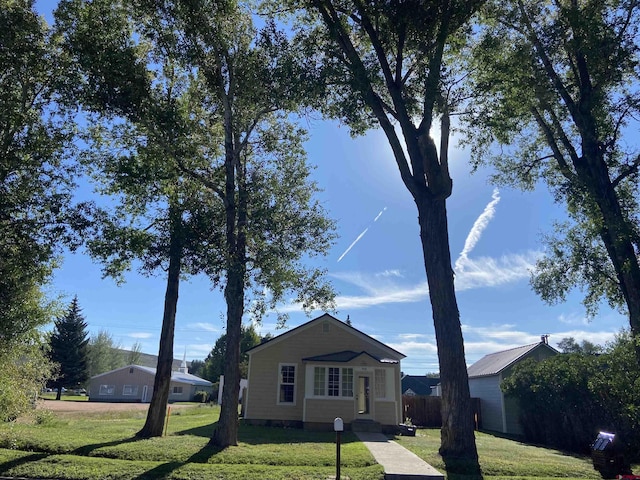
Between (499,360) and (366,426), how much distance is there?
1299 cm

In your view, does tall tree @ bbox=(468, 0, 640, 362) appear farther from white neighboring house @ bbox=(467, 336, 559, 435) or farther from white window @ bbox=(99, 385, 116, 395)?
white window @ bbox=(99, 385, 116, 395)

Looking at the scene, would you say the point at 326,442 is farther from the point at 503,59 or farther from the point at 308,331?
the point at 503,59

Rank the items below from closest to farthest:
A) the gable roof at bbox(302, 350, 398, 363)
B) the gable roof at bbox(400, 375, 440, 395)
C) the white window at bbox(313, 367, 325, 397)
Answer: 1. the gable roof at bbox(302, 350, 398, 363)
2. the white window at bbox(313, 367, 325, 397)
3. the gable roof at bbox(400, 375, 440, 395)

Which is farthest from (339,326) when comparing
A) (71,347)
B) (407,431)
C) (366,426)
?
(71,347)

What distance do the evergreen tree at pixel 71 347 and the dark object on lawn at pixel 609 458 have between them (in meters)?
40.9

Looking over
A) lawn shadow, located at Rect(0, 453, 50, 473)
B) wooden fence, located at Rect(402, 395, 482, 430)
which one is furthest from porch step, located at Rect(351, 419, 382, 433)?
lawn shadow, located at Rect(0, 453, 50, 473)

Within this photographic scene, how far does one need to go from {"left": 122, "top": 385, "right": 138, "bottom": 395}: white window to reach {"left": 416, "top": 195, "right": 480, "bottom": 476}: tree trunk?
4237 centimetres

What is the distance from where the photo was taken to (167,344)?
13.7m

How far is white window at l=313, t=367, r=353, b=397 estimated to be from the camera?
18109mm

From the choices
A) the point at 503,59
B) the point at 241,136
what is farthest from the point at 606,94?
the point at 241,136

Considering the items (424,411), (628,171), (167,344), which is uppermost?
(628,171)

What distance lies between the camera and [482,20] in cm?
1311

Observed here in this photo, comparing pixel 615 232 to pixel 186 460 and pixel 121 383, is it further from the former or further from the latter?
pixel 121 383

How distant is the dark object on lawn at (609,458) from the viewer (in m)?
10.2
